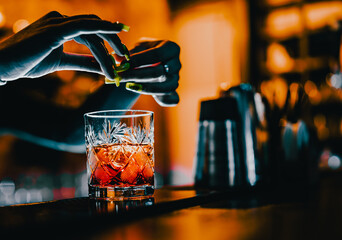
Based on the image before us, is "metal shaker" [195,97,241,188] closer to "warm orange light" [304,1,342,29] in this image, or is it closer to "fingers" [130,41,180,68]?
"fingers" [130,41,180,68]

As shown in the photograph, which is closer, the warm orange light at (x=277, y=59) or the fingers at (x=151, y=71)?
the fingers at (x=151, y=71)

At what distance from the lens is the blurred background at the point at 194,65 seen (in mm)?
2693

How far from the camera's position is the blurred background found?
106 inches

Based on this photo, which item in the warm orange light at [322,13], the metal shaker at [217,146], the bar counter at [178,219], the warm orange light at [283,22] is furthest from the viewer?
the warm orange light at [283,22]

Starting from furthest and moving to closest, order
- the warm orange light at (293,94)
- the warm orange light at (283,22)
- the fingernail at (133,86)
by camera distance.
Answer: the warm orange light at (283,22) → the warm orange light at (293,94) → the fingernail at (133,86)

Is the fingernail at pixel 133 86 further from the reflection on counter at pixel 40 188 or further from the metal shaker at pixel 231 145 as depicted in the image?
the reflection on counter at pixel 40 188

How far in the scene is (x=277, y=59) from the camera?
3682 mm

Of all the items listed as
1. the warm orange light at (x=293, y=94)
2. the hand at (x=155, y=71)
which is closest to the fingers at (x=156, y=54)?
the hand at (x=155, y=71)

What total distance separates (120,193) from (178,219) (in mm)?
166

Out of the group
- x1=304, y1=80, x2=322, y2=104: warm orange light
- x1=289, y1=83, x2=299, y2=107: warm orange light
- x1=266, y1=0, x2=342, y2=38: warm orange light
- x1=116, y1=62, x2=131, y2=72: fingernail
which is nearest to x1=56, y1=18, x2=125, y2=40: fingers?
x1=116, y1=62, x2=131, y2=72: fingernail

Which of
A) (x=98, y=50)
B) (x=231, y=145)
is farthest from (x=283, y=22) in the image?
(x=98, y=50)

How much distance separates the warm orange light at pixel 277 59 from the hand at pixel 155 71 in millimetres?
2850

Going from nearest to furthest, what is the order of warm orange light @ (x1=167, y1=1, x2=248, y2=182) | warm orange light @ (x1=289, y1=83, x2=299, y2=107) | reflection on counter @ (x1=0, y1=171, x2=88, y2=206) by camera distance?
warm orange light @ (x1=289, y1=83, x2=299, y2=107) < reflection on counter @ (x1=0, y1=171, x2=88, y2=206) < warm orange light @ (x1=167, y1=1, x2=248, y2=182)

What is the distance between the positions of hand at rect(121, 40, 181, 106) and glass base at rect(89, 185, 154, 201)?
0.23m
